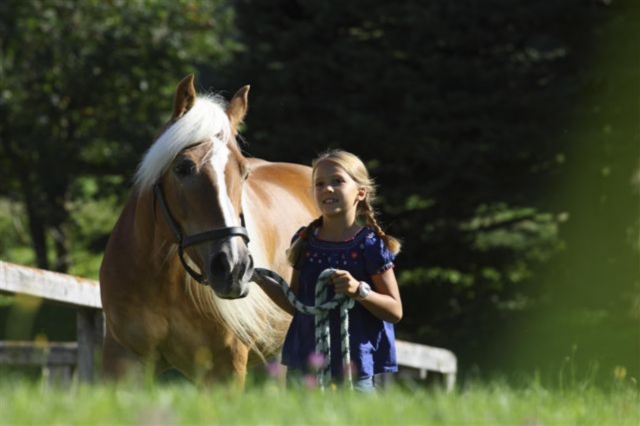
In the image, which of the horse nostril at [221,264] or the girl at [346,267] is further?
the girl at [346,267]

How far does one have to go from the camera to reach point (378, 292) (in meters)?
5.95

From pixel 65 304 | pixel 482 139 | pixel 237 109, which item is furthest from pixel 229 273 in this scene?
pixel 482 139

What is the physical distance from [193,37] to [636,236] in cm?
904

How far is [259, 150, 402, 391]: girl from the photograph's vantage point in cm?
592

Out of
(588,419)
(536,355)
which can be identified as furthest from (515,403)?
(536,355)

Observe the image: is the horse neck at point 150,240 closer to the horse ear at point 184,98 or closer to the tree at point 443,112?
the horse ear at point 184,98

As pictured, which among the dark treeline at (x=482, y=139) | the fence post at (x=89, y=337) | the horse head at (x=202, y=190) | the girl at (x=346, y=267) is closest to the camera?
the horse head at (x=202, y=190)

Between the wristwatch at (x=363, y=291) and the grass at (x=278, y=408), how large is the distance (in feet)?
2.96

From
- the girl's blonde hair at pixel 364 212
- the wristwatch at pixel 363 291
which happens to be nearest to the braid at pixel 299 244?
the girl's blonde hair at pixel 364 212

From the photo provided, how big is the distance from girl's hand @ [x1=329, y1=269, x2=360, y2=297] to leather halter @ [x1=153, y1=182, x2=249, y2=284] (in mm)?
488

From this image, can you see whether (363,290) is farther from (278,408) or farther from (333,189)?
(278,408)

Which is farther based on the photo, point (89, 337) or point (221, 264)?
point (89, 337)

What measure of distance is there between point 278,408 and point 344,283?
171cm

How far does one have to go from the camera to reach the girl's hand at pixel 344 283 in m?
5.63
